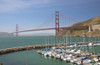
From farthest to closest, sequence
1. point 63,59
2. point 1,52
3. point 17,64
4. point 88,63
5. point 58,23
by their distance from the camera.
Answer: point 58,23, point 1,52, point 63,59, point 17,64, point 88,63

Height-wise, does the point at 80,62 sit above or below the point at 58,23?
below

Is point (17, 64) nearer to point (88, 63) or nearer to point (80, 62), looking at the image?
point (80, 62)

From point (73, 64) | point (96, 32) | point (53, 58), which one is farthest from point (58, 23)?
point (73, 64)

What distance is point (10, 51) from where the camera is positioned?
33.7m

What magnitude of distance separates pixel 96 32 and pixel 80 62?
303 feet

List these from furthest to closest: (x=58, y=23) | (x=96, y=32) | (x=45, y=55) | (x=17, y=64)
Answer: (x=96, y=32) → (x=58, y=23) → (x=45, y=55) → (x=17, y=64)

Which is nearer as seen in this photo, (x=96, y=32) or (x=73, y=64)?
(x=73, y=64)

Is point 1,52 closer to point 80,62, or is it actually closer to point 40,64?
point 40,64

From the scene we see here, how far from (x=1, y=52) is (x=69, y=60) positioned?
64.7 ft

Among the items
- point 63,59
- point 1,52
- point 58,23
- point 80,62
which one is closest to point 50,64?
point 63,59

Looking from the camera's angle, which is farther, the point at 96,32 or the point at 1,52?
the point at 96,32

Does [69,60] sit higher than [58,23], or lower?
lower

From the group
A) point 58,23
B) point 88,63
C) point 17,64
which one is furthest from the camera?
point 58,23

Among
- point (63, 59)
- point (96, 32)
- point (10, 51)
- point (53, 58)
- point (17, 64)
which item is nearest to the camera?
point (17, 64)
